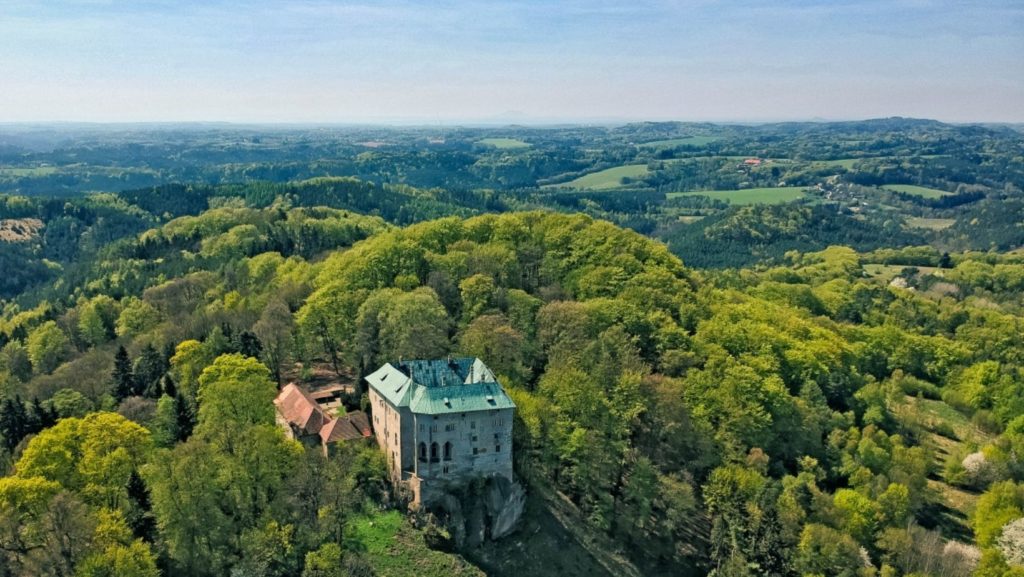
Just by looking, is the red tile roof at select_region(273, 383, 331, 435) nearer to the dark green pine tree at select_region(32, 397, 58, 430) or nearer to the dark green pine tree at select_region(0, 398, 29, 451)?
the dark green pine tree at select_region(32, 397, 58, 430)

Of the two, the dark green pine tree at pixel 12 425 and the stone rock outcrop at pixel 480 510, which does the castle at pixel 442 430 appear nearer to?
the stone rock outcrop at pixel 480 510

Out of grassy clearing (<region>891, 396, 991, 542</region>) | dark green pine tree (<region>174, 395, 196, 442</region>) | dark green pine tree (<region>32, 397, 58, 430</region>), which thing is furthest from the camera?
grassy clearing (<region>891, 396, 991, 542</region>)

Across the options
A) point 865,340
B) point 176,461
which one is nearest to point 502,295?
point 176,461

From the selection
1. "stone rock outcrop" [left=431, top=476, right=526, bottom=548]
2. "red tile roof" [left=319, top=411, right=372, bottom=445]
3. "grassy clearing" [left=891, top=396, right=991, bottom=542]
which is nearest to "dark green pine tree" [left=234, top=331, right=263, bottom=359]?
"red tile roof" [left=319, top=411, right=372, bottom=445]

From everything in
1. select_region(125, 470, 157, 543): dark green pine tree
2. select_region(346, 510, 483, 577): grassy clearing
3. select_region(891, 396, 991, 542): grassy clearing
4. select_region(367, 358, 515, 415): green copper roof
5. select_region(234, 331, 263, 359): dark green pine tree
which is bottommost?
select_region(891, 396, 991, 542): grassy clearing

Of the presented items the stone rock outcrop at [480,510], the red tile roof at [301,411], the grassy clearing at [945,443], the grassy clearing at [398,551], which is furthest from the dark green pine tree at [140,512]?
the grassy clearing at [945,443]

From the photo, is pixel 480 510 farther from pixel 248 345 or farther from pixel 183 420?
pixel 248 345

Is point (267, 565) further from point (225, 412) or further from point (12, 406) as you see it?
point (12, 406)
